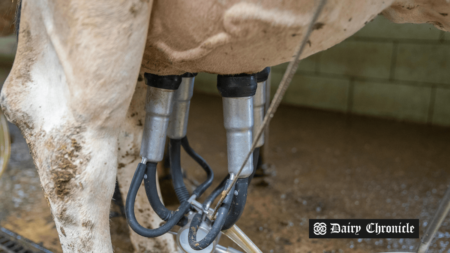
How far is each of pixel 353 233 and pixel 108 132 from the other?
2.04ft

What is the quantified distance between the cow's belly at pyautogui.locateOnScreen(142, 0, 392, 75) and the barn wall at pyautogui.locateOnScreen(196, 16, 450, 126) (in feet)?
6.65

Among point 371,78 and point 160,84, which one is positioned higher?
point 160,84

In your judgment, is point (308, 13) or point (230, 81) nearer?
point (308, 13)

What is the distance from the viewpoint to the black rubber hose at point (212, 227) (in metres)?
0.59

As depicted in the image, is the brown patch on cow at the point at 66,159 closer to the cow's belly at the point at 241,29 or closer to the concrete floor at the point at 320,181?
the cow's belly at the point at 241,29

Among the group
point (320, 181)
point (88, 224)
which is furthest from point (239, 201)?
point (320, 181)

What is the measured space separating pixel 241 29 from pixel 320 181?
130 centimetres

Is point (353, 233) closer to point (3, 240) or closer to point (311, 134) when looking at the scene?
point (3, 240)

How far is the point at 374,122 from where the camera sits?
241 cm

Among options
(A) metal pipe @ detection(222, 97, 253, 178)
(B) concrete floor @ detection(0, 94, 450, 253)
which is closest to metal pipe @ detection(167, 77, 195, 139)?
(A) metal pipe @ detection(222, 97, 253, 178)

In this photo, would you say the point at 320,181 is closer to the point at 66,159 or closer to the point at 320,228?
the point at 320,228

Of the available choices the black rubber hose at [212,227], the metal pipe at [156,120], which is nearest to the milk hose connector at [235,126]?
the black rubber hose at [212,227]

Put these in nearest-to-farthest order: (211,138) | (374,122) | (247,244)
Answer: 1. (247,244)
2. (211,138)
3. (374,122)

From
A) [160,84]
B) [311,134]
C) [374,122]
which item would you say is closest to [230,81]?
[160,84]
